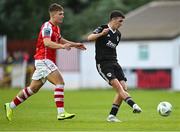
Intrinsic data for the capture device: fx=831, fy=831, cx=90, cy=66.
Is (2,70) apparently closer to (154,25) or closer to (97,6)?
(154,25)

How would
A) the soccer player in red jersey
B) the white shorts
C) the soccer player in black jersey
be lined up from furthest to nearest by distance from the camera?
the white shorts → the soccer player in red jersey → the soccer player in black jersey

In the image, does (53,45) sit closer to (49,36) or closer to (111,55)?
(49,36)

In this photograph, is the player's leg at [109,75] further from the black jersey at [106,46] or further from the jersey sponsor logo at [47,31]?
the jersey sponsor logo at [47,31]

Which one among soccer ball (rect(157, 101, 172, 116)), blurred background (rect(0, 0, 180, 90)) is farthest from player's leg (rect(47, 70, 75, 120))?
blurred background (rect(0, 0, 180, 90))

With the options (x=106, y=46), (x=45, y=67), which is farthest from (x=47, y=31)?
(x=106, y=46)

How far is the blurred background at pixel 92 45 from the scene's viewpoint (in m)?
50.6

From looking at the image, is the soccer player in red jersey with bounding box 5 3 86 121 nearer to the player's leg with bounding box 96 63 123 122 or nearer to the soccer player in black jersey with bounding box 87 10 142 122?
the soccer player in black jersey with bounding box 87 10 142 122

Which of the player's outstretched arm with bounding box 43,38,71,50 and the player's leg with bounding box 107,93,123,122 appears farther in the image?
the player's leg with bounding box 107,93,123,122

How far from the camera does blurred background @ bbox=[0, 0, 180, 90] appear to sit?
50.6m

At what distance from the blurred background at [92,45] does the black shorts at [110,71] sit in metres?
29.3

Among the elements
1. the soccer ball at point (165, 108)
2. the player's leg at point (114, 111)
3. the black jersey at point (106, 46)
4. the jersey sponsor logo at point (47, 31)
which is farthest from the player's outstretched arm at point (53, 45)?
the soccer ball at point (165, 108)

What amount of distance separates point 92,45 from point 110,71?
3642 cm

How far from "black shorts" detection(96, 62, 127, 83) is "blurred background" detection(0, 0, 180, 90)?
96.2 feet

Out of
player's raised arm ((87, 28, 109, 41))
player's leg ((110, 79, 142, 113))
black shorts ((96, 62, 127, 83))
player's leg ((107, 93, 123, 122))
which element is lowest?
player's leg ((107, 93, 123, 122))
